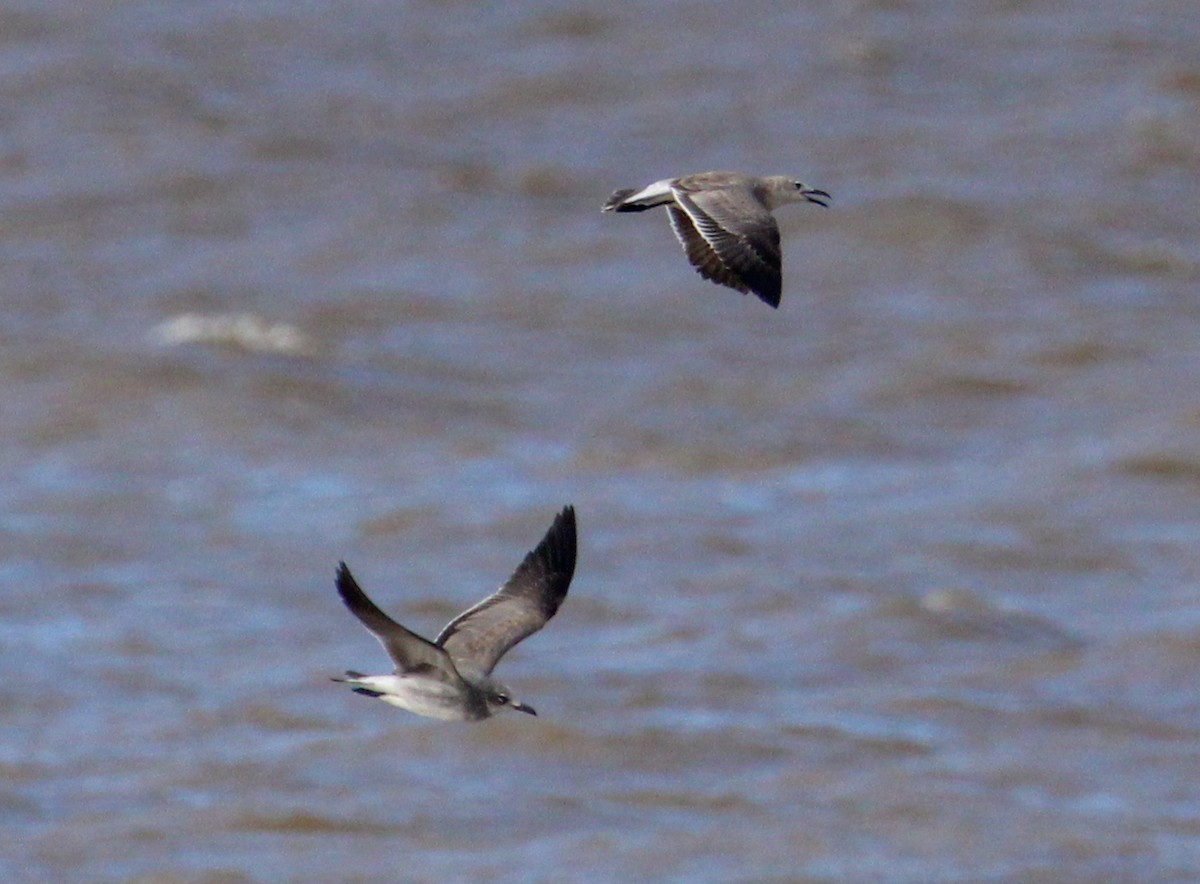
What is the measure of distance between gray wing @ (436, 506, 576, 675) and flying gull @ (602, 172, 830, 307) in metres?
1.05

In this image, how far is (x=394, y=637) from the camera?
27.1 feet

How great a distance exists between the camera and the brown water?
22.9 meters

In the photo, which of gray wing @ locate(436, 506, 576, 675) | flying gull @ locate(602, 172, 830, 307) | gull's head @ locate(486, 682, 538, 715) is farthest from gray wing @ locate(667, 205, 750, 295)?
gull's head @ locate(486, 682, 538, 715)

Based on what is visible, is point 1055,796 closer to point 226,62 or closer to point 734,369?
point 734,369

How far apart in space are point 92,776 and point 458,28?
1576 cm

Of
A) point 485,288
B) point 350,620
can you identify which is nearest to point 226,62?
point 485,288

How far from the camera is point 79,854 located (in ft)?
71.0

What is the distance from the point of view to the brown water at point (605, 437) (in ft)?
75.3

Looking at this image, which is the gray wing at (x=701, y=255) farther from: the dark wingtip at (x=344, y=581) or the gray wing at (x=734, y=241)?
the dark wingtip at (x=344, y=581)

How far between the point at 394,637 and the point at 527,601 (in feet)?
4.97

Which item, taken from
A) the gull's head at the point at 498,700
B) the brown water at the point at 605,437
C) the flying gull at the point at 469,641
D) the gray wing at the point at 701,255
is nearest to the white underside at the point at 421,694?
the flying gull at the point at 469,641

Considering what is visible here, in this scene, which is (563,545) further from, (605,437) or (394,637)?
(605,437)

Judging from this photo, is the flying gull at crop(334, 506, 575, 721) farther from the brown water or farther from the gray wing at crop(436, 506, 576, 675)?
the brown water

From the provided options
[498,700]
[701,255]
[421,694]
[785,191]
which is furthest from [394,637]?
[785,191]
